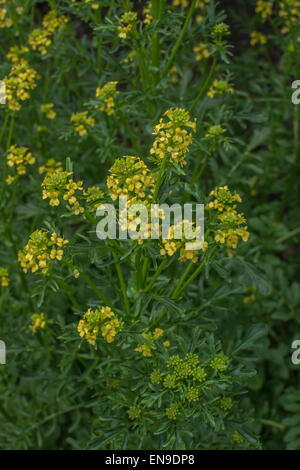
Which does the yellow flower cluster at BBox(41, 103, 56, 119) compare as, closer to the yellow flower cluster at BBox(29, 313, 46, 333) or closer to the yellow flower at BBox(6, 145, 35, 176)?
the yellow flower at BBox(6, 145, 35, 176)

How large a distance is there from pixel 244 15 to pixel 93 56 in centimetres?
192

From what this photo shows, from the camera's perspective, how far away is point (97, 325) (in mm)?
2312

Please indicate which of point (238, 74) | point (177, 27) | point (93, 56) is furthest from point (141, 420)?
point (238, 74)

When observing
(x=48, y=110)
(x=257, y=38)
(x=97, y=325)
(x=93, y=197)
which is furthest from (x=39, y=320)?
(x=257, y=38)

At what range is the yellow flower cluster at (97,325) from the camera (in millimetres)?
2295

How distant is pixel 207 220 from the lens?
7.80ft

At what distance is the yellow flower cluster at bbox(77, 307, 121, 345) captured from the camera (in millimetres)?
2295

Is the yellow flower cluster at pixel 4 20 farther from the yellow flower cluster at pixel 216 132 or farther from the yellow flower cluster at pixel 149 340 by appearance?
the yellow flower cluster at pixel 149 340

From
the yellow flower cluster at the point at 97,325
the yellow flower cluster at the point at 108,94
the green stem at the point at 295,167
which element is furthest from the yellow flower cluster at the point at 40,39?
the green stem at the point at 295,167

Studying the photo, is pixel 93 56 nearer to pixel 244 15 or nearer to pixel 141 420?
pixel 244 15

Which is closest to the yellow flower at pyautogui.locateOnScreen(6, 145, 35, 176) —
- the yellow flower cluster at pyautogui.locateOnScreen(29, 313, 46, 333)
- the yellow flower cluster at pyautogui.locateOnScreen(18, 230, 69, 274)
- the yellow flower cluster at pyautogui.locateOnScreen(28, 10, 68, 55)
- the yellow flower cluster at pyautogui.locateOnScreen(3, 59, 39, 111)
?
the yellow flower cluster at pyautogui.locateOnScreen(3, 59, 39, 111)

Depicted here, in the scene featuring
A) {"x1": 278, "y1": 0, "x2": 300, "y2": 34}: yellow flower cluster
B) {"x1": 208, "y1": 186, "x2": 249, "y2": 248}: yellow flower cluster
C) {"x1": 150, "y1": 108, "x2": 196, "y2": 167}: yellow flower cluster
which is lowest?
{"x1": 208, "y1": 186, "x2": 249, "y2": 248}: yellow flower cluster

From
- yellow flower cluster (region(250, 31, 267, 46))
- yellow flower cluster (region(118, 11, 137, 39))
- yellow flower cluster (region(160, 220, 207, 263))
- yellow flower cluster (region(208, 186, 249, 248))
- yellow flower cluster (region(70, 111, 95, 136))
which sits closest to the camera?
yellow flower cluster (region(160, 220, 207, 263))

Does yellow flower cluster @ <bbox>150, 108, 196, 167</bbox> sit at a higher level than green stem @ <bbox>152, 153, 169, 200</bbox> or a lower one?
higher
